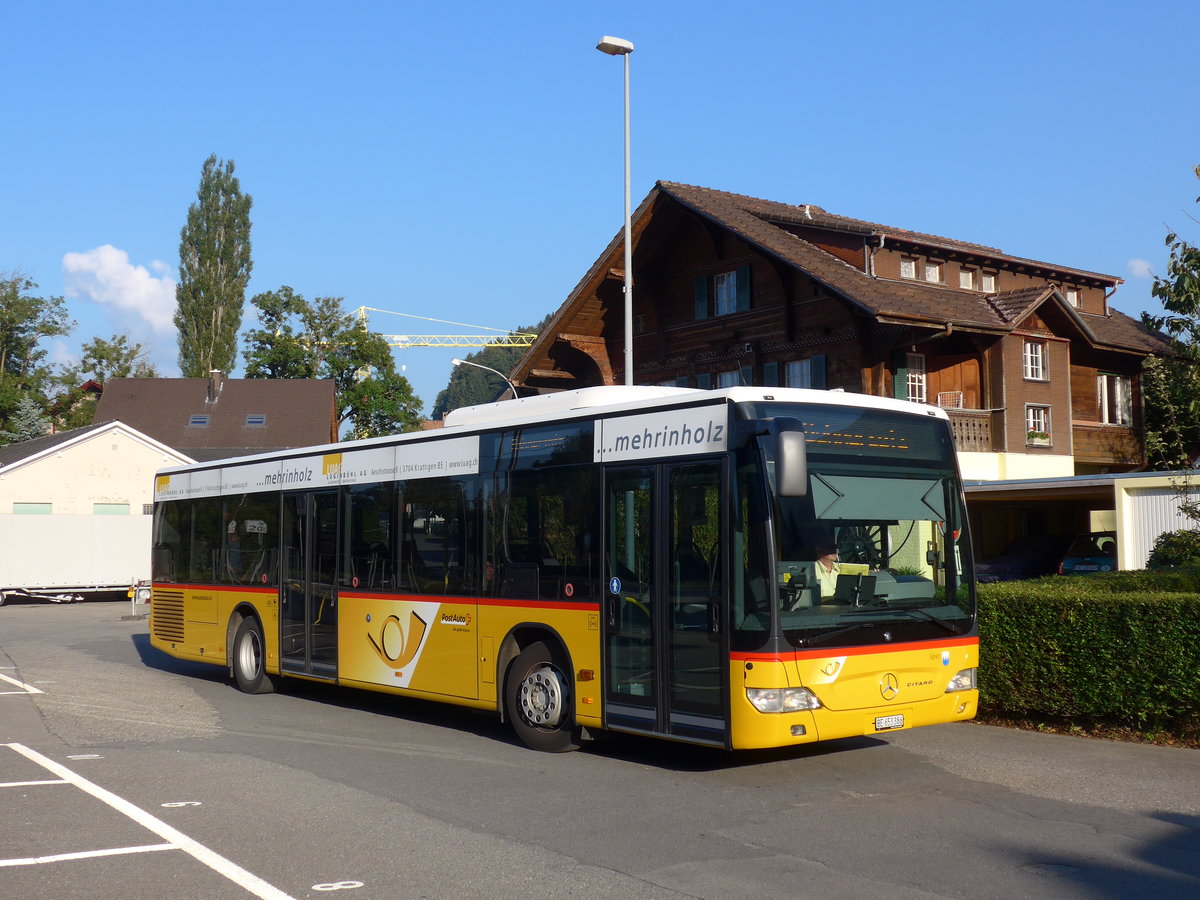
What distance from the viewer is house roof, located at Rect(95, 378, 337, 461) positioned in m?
62.1

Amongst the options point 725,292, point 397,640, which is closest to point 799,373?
point 725,292

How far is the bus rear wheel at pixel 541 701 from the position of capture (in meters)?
10.8

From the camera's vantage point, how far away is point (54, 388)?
7588cm

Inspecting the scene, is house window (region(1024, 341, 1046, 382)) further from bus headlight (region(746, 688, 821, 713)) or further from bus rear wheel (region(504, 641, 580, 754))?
bus headlight (region(746, 688, 821, 713))

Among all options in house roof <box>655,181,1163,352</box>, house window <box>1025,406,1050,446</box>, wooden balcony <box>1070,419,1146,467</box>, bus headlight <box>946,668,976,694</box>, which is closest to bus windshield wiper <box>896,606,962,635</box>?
bus headlight <box>946,668,976,694</box>

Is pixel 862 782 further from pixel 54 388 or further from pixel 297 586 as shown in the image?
pixel 54 388

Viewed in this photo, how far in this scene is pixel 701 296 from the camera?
34.3 meters

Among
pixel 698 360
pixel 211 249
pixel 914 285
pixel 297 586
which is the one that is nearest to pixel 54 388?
pixel 211 249

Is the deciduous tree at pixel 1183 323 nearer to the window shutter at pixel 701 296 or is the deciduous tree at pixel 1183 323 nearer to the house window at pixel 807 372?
the house window at pixel 807 372

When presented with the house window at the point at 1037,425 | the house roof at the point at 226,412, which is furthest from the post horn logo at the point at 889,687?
the house roof at the point at 226,412

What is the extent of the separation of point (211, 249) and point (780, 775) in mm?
73870

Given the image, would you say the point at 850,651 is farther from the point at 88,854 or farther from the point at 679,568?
the point at 88,854

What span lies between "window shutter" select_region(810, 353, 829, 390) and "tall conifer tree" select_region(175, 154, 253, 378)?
5376 centimetres

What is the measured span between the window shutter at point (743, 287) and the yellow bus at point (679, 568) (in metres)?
20.6
